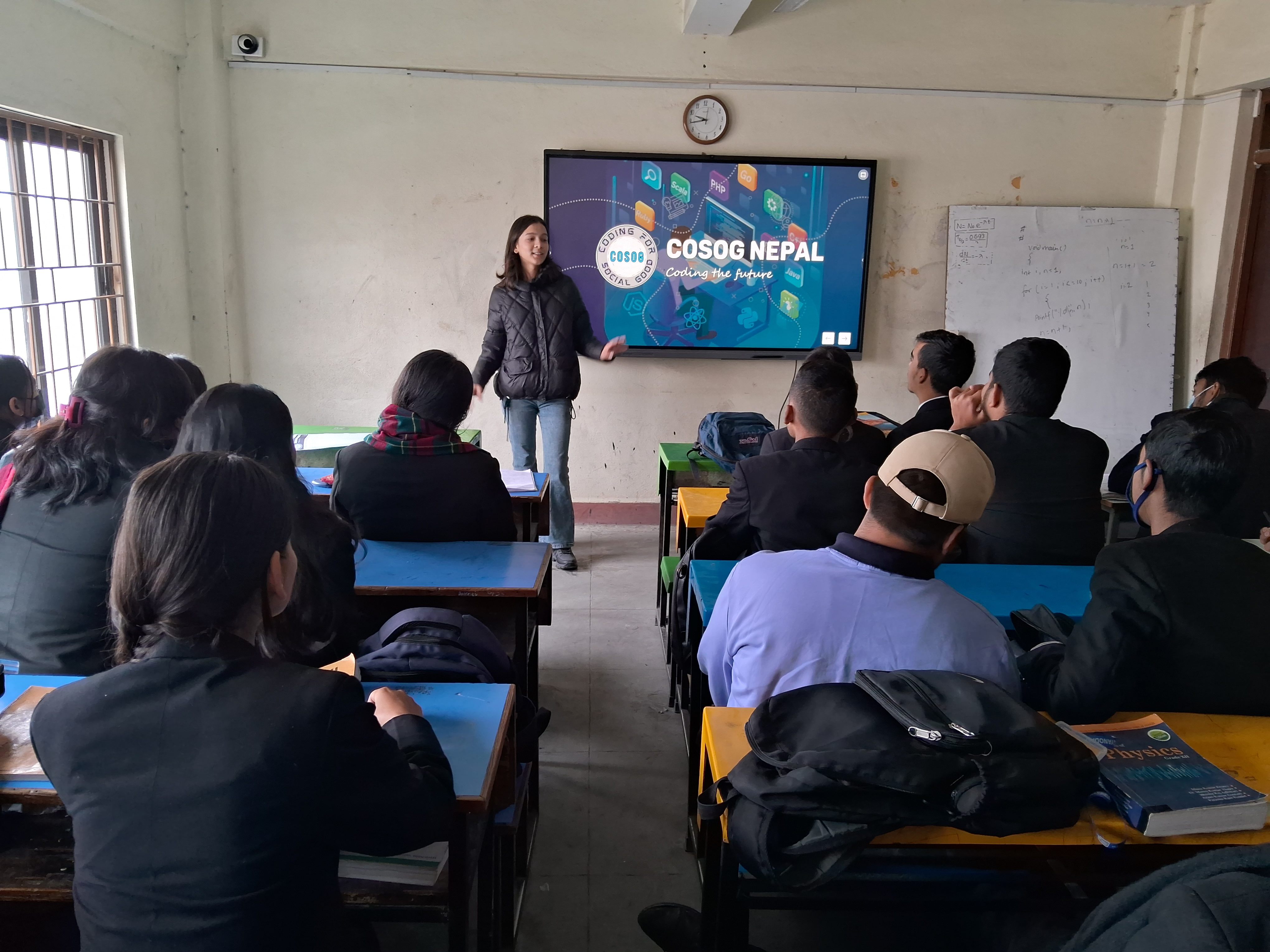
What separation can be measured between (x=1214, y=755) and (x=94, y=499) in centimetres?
207

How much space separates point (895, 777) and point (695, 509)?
1.86 meters

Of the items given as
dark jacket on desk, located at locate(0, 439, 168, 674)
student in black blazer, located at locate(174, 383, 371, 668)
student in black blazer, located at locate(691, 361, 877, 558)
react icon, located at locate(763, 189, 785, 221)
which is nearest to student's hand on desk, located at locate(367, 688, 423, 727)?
student in black blazer, located at locate(174, 383, 371, 668)

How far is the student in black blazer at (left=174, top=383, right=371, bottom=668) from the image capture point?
6.05ft

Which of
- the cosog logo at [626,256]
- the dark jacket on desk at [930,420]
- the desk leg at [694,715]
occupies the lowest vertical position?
the desk leg at [694,715]

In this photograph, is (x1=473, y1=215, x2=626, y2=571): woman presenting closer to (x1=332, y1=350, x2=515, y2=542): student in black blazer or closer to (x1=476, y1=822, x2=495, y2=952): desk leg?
(x1=332, y1=350, x2=515, y2=542): student in black blazer

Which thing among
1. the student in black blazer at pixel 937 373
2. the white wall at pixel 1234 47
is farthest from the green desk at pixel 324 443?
the white wall at pixel 1234 47

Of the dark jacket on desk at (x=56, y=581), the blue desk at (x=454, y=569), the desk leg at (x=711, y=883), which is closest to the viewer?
the desk leg at (x=711, y=883)

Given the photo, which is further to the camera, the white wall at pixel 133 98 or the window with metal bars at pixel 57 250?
the window with metal bars at pixel 57 250

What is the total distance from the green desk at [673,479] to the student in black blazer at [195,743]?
2.42 meters

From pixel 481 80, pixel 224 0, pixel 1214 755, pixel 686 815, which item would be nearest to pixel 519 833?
pixel 686 815

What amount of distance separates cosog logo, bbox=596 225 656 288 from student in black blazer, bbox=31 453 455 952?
4168 millimetres

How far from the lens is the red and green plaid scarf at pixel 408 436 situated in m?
2.46

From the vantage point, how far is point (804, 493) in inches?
95.7

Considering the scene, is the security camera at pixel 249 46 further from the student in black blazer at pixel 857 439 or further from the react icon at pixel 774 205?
the student in black blazer at pixel 857 439
